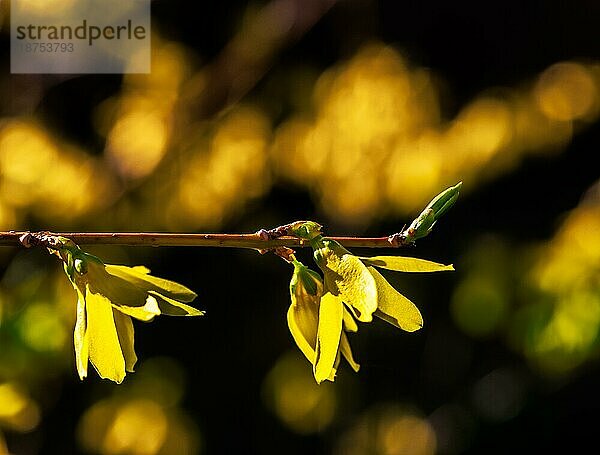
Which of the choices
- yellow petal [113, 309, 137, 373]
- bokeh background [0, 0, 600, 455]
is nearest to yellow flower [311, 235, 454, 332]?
yellow petal [113, 309, 137, 373]

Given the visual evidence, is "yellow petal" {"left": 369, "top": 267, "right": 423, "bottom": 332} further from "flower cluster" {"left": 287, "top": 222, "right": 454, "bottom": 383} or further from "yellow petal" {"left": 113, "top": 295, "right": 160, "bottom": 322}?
"yellow petal" {"left": 113, "top": 295, "right": 160, "bottom": 322}

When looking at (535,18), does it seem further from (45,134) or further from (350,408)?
(45,134)

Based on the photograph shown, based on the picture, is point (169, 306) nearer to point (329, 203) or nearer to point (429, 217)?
point (429, 217)

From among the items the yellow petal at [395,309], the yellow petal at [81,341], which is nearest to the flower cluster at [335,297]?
the yellow petal at [395,309]

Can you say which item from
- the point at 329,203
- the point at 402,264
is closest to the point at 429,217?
the point at 402,264

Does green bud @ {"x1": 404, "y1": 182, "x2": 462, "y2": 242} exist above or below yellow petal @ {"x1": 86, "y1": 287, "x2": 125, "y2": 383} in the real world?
above

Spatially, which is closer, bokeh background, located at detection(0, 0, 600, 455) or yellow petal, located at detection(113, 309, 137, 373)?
yellow petal, located at detection(113, 309, 137, 373)

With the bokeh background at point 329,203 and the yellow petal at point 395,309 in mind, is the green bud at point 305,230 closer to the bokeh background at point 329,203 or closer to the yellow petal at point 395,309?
the yellow petal at point 395,309
